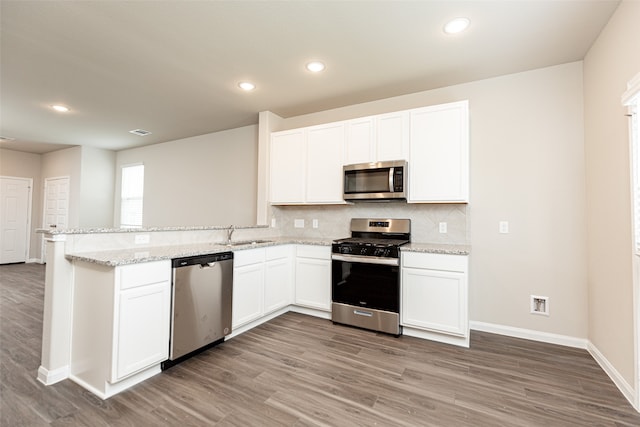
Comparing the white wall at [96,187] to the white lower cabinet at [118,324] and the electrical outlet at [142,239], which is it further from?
the white lower cabinet at [118,324]

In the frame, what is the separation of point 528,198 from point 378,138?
163 centimetres

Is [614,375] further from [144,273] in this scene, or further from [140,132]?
[140,132]

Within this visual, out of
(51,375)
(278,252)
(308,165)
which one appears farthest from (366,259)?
(51,375)

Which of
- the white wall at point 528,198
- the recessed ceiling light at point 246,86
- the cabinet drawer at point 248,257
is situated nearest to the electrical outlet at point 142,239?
the cabinet drawer at point 248,257

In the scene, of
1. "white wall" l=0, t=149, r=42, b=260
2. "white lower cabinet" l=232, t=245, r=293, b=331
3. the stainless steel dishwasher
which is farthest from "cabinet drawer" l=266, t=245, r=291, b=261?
"white wall" l=0, t=149, r=42, b=260

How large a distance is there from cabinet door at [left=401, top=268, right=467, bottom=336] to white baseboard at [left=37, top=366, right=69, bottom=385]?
280 centimetres

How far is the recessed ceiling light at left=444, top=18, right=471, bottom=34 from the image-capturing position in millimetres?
2154

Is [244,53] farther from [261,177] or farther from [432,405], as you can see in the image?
[432,405]

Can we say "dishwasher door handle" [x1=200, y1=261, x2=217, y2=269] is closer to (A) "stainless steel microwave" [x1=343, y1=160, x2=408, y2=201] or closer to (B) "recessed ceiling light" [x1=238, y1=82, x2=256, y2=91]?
(A) "stainless steel microwave" [x1=343, y1=160, x2=408, y2=201]

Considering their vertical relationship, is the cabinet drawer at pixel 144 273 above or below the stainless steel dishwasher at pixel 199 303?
above

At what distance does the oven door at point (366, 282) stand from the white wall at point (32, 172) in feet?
25.1

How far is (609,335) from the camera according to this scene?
2174mm

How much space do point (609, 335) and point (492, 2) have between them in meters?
2.61

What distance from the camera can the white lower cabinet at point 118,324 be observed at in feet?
6.09
